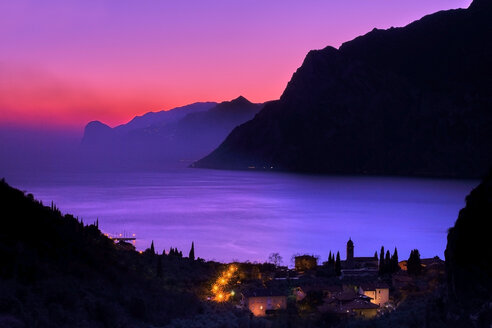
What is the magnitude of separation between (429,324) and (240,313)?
12.5m

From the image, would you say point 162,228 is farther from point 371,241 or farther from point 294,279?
point 294,279

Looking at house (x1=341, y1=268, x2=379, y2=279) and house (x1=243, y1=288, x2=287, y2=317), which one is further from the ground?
house (x1=341, y1=268, x2=379, y2=279)

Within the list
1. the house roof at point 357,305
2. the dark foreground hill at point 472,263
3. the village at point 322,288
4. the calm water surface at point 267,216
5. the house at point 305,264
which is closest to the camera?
the dark foreground hill at point 472,263

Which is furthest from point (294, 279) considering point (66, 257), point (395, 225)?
point (395, 225)

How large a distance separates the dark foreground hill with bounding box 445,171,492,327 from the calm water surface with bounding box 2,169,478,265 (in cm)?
5342

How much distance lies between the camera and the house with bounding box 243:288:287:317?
3425 centimetres

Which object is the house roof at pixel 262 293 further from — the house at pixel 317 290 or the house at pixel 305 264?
the house at pixel 305 264

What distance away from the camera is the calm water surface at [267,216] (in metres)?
87.2

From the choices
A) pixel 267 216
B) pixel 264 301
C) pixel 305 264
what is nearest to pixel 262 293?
pixel 264 301

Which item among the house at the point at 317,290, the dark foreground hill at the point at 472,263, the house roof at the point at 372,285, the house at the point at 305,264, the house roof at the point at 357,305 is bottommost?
the house roof at the point at 357,305

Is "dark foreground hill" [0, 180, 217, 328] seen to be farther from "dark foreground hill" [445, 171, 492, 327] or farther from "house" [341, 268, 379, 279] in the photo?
"house" [341, 268, 379, 279]

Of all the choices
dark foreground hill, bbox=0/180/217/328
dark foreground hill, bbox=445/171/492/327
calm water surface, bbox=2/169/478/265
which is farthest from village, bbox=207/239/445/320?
calm water surface, bbox=2/169/478/265

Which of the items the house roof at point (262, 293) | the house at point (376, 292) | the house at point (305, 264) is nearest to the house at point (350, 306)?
the house at point (376, 292)

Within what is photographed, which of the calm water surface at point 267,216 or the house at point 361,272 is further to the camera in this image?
the calm water surface at point 267,216
